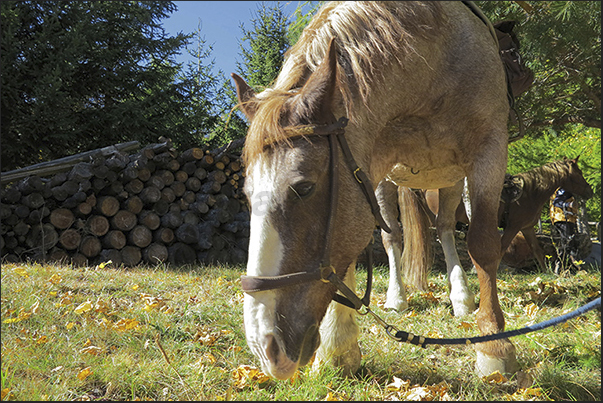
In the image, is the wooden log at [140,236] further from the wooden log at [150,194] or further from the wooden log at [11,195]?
the wooden log at [11,195]

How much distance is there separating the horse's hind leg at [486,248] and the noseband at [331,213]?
0.71 meters

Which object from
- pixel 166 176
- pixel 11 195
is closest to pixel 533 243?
pixel 166 176

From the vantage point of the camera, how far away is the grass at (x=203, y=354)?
1662 millimetres

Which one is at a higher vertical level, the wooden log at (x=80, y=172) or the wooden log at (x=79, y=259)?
the wooden log at (x=80, y=172)

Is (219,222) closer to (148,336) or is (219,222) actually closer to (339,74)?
(148,336)

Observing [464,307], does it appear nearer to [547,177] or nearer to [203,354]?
[203,354]

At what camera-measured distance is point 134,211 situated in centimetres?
538

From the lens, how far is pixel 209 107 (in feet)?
22.5

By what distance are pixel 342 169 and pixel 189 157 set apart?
4.83 metres

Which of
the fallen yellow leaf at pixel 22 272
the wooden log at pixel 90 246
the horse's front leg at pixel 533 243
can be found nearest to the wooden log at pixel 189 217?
the wooden log at pixel 90 246

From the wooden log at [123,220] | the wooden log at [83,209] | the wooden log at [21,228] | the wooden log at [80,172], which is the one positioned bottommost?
the wooden log at [21,228]

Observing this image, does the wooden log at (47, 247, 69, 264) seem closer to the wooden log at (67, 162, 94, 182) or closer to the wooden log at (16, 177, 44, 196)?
the wooden log at (16, 177, 44, 196)

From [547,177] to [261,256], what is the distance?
7202mm

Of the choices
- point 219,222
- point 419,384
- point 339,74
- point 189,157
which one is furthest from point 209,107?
point 419,384
